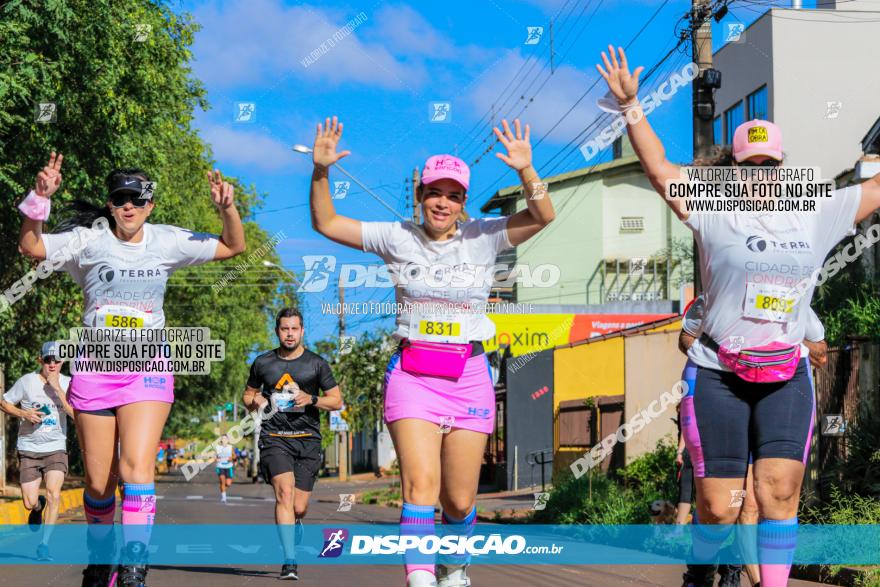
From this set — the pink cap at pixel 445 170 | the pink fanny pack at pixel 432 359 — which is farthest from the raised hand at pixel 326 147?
the pink fanny pack at pixel 432 359

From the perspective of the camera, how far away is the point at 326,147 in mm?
6242

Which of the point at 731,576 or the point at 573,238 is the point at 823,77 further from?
the point at 731,576

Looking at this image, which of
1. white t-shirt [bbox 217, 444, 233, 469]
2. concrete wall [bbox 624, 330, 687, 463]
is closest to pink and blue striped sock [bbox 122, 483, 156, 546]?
concrete wall [bbox 624, 330, 687, 463]

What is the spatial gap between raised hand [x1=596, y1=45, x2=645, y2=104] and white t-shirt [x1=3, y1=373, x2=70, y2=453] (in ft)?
25.9

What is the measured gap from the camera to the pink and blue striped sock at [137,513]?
21.9ft

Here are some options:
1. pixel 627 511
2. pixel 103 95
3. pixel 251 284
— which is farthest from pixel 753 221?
pixel 251 284

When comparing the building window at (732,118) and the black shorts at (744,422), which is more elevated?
the building window at (732,118)

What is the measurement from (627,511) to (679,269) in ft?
129

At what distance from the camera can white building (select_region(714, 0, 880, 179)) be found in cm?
3475

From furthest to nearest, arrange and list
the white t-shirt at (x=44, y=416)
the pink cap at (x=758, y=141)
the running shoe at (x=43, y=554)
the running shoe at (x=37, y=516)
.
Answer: the running shoe at (x=37, y=516), the white t-shirt at (x=44, y=416), the running shoe at (x=43, y=554), the pink cap at (x=758, y=141)

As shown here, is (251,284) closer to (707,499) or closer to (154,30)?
(154,30)

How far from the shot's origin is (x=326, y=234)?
6.32m

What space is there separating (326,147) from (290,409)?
4.17m

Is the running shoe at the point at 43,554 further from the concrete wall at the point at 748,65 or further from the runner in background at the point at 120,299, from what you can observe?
the concrete wall at the point at 748,65
